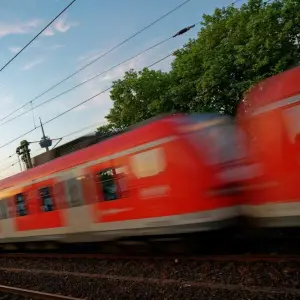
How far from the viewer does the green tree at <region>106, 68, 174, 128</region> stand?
2997cm

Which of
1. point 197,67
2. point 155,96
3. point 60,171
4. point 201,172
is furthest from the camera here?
point 155,96

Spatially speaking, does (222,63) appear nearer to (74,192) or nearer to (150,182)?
(74,192)

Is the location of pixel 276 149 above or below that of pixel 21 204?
below

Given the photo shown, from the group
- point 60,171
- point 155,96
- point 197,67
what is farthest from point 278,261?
point 155,96

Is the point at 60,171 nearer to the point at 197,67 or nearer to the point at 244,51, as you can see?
the point at 244,51

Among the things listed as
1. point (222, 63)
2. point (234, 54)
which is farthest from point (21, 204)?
point (234, 54)

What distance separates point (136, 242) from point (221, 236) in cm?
183

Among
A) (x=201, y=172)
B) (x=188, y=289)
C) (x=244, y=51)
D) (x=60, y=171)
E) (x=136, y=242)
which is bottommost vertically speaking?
(x=188, y=289)

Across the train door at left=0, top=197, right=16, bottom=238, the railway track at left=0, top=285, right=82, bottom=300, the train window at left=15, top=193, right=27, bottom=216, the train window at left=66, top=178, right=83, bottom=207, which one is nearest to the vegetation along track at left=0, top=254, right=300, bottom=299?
the railway track at left=0, top=285, right=82, bottom=300

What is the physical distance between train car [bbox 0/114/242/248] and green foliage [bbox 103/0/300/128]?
46.2 ft

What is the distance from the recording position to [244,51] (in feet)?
75.5

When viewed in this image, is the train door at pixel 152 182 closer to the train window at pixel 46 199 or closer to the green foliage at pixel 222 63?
the train window at pixel 46 199

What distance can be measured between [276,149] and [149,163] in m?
2.57

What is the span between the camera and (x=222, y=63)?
24125mm
